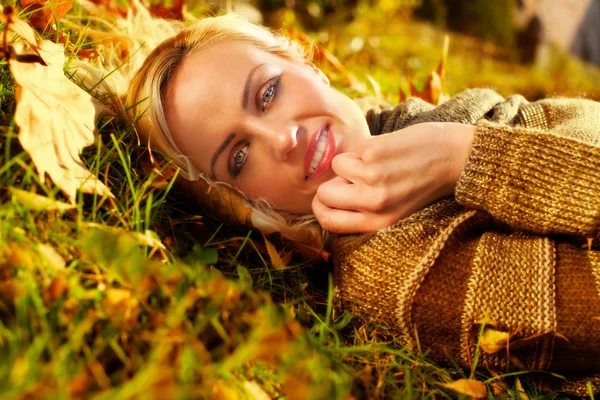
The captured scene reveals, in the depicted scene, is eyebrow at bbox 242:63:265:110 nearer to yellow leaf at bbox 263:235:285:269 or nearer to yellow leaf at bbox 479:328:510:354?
yellow leaf at bbox 263:235:285:269

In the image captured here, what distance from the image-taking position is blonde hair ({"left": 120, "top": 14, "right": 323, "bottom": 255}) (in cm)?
193

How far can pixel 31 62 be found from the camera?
152 cm

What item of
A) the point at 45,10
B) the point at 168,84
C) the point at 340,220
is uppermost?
the point at 45,10

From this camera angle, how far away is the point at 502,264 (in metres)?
1.58

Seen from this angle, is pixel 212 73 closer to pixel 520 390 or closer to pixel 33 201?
pixel 33 201

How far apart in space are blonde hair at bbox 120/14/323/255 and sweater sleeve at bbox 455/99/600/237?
593 mm

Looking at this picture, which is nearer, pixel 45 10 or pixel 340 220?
pixel 340 220

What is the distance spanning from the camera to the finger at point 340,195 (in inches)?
69.5

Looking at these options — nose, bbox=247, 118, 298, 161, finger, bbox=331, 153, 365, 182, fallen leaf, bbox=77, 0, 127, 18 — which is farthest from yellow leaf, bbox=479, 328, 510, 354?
fallen leaf, bbox=77, 0, 127, 18

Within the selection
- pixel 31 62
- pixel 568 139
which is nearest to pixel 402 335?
pixel 568 139

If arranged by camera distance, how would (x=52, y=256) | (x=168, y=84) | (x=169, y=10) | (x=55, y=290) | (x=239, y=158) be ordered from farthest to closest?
1. (x=169, y=10)
2. (x=168, y=84)
3. (x=239, y=158)
4. (x=52, y=256)
5. (x=55, y=290)

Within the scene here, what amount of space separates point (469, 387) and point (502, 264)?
1.18ft

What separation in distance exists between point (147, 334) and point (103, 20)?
2284 millimetres

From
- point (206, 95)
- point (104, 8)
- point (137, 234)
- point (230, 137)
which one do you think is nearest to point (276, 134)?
point (230, 137)
